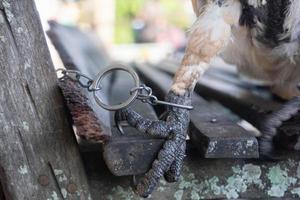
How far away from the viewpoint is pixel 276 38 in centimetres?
119

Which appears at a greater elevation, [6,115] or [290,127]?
[6,115]

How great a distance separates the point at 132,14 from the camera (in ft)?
23.2

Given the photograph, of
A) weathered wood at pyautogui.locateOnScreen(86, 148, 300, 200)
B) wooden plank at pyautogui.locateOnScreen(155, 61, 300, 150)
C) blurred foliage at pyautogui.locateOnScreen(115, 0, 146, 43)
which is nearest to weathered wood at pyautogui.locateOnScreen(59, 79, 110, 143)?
weathered wood at pyautogui.locateOnScreen(86, 148, 300, 200)

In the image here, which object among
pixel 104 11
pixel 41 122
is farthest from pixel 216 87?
pixel 104 11

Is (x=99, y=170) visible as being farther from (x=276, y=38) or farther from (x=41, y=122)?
(x=276, y=38)

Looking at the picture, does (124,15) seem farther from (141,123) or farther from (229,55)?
(141,123)

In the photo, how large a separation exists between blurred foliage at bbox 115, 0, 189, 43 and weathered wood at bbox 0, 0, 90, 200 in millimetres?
5968

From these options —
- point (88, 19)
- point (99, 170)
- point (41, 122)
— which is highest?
point (41, 122)

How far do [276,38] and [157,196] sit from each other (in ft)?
1.78

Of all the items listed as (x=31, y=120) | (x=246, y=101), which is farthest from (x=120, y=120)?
(x=246, y=101)

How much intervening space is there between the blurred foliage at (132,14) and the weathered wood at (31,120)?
597cm

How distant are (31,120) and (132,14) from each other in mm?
6459

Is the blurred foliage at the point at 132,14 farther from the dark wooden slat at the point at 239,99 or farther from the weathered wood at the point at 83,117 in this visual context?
the weathered wood at the point at 83,117

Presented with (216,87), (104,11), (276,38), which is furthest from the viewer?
(104,11)
